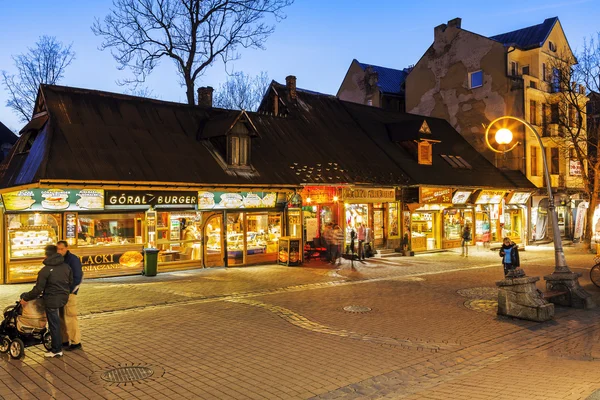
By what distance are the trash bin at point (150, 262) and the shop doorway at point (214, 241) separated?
7.58 feet

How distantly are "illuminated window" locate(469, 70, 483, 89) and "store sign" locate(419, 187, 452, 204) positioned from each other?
1044 centimetres

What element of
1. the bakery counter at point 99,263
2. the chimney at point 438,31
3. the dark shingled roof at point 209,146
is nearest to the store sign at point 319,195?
the dark shingled roof at point 209,146

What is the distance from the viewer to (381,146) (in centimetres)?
2773

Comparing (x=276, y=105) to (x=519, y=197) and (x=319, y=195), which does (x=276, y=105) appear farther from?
(x=519, y=197)

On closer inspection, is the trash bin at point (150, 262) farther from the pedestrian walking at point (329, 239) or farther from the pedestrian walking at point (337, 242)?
the pedestrian walking at point (337, 242)

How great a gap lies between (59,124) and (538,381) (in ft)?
51.6

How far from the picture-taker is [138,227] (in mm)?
18125

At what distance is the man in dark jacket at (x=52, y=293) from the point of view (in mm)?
8281

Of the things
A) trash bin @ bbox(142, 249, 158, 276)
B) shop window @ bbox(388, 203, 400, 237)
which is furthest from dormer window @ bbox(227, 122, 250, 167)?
shop window @ bbox(388, 203, 400, 237)

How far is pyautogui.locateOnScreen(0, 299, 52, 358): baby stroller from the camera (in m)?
8.38

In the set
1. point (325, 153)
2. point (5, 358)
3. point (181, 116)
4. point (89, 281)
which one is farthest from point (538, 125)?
point (5, 358)

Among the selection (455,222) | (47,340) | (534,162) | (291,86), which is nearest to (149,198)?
(47,340)

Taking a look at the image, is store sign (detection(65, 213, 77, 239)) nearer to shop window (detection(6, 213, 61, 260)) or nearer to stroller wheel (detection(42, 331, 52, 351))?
shop window (detection(6, 213, 61, 260))

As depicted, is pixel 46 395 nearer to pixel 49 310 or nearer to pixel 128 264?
pixel 49 310
